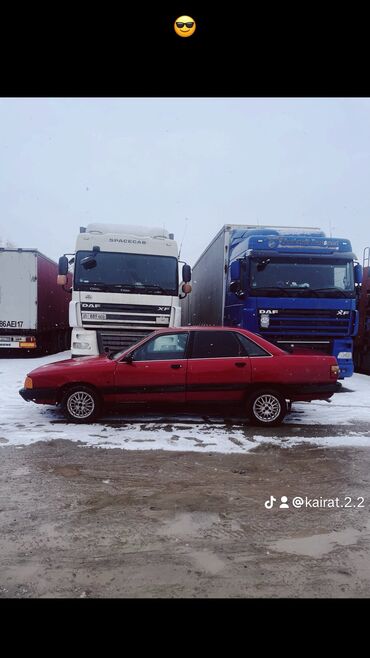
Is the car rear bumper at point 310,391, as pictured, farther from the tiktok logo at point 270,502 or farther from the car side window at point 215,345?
the tiktok logo at point 270,502

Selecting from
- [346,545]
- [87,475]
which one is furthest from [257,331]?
[346,545]

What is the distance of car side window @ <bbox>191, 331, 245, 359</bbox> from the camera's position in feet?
25.7

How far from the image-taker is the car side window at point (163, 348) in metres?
7.79

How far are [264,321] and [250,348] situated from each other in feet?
7.22

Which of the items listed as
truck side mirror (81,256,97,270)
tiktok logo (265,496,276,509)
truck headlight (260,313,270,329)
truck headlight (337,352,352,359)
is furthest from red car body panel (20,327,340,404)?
truck side mirror (81,256,97,270)

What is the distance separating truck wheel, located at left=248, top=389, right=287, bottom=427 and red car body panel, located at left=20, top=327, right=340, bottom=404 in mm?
117

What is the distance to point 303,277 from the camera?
10.1m

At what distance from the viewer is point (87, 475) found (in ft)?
17.2
